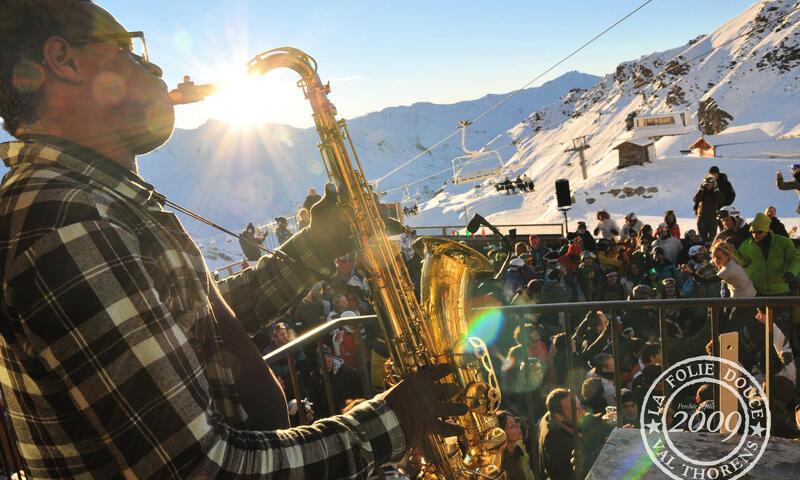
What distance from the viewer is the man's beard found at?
1363 mm

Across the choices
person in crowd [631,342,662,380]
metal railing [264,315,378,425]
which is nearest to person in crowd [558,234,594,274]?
person in crowd [631,342,662,380]

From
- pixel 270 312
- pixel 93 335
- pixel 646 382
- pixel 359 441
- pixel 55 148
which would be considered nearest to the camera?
pixel 93 335

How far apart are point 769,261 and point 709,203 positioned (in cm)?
575

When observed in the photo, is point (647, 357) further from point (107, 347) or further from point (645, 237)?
point (645, 237)

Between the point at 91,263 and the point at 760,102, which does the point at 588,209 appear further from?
the point at 760,102

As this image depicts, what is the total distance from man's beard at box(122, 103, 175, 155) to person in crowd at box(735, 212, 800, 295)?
24.1 ft

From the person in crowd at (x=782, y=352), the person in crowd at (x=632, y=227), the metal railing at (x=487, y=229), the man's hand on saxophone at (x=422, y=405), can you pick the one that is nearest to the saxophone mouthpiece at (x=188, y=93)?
the man's hand on saxophone at (x=422, y=405)

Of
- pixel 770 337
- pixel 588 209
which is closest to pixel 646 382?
pixel 770 337

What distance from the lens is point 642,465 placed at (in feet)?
7.31

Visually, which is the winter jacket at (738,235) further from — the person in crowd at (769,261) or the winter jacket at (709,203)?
the winter jacket at (709,203)

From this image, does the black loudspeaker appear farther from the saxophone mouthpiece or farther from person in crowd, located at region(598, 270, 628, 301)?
the saxophone mouthpiece

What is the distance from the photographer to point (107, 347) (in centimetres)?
100

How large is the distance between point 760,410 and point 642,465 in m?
2.03

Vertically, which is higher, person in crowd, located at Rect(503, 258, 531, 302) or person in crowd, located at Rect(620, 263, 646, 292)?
person in crowd, located at Rect(503, 258, 531, 302)
